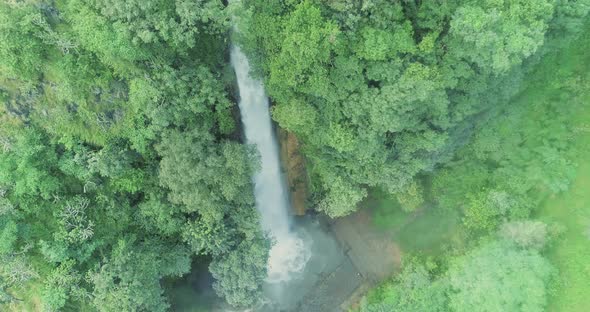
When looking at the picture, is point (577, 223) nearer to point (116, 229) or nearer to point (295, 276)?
point (295, 276)

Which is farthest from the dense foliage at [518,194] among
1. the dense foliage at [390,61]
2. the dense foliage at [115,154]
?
the dense foliage at [115,154]

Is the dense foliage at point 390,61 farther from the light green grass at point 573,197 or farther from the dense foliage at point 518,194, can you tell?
the light green grass at point 573,197

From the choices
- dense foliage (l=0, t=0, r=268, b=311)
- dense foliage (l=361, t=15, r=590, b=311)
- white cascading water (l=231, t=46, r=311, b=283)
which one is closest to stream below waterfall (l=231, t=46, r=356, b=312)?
white cascading water (l=231, t=46, r=311, b=283)

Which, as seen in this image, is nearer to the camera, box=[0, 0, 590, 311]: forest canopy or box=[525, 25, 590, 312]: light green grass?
box=[0, 0, 590, 311]: forest canopy

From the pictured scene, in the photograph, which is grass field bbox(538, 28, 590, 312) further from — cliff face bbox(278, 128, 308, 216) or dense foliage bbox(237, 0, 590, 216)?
cliff face bbox(278, 128, 308, 216)

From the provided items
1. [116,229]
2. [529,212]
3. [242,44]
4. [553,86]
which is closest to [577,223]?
[529,212]
